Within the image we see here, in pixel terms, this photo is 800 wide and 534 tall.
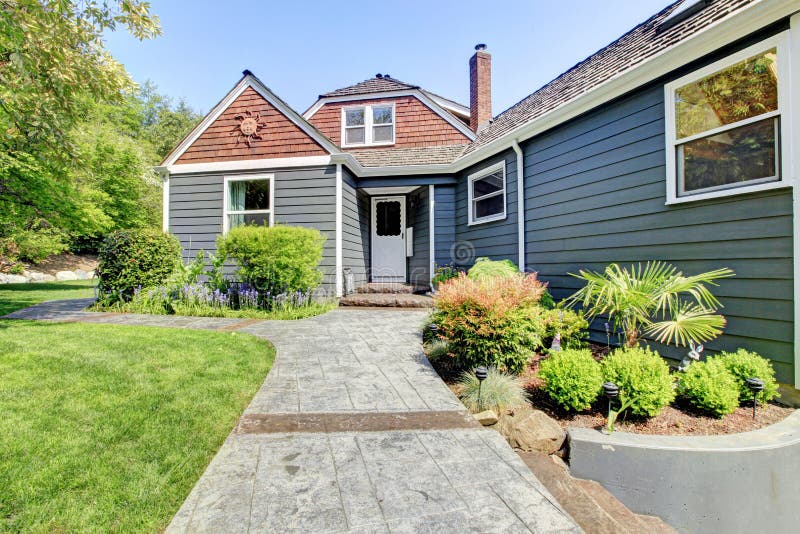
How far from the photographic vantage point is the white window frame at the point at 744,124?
3.16 m

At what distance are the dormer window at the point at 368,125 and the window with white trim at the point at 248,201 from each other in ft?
10.6

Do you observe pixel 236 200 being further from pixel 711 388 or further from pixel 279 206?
pixel 711 388

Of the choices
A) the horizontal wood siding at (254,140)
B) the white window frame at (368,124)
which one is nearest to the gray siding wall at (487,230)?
the white window frame at (368,124)

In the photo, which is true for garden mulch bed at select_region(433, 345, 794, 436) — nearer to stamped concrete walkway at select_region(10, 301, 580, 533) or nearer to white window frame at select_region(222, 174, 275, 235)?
stamped concrete walkway at select_region(10, 301, 580, 533)

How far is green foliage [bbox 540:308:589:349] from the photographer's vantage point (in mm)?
4136

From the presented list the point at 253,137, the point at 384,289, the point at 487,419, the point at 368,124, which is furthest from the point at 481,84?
the point at 487,419

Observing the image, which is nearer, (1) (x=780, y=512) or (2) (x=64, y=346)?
(1) (x=780, y=512)

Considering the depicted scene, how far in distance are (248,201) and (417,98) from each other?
5.72m

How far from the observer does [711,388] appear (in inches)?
108

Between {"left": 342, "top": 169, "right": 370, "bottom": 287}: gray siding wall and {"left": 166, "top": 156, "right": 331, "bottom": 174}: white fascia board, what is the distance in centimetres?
71

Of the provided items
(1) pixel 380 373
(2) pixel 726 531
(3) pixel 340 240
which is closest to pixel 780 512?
(2) pixel 726 531

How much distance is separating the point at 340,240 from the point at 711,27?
661 centimetres

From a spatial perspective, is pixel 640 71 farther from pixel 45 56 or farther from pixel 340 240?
pixel 45 56

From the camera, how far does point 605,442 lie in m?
2.39
